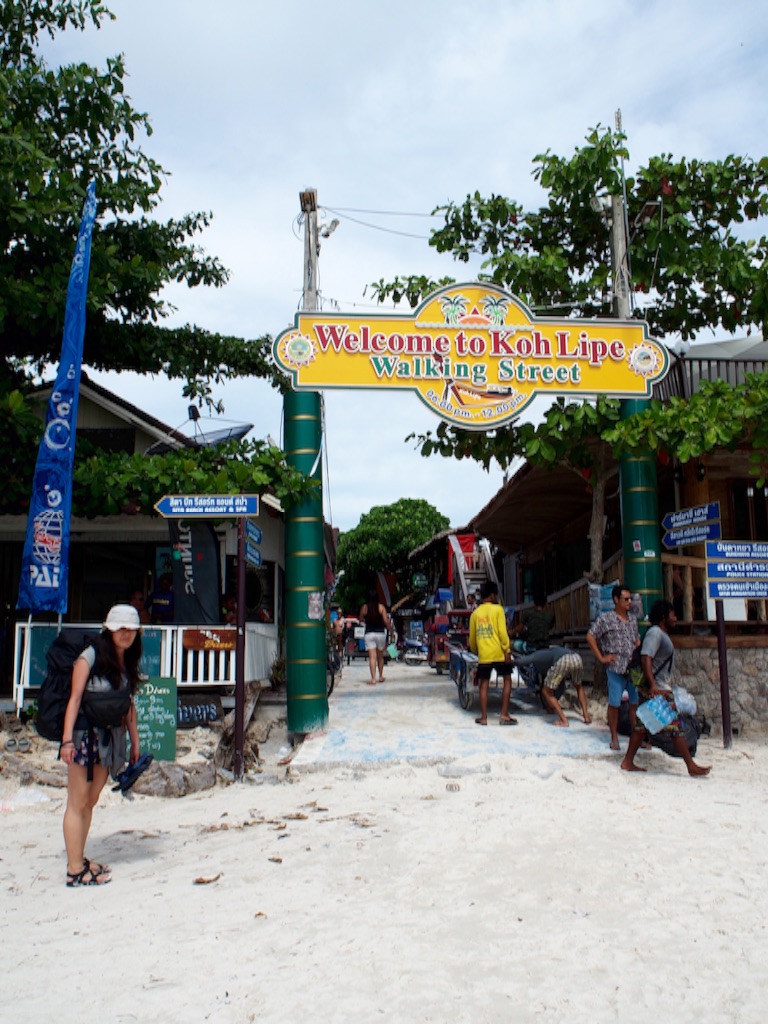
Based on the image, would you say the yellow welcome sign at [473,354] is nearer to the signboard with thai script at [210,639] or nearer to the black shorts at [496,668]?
the black shorts at [496,668]

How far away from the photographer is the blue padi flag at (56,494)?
30.2ft

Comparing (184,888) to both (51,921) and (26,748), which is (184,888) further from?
(26,748)

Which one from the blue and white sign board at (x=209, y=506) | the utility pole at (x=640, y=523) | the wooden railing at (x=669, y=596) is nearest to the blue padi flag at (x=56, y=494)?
the blue and white sign board at (x=209, y=506)

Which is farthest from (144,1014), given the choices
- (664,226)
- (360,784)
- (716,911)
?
(664,226)

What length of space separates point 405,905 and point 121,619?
236 centimetres

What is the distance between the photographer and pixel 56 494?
946cm

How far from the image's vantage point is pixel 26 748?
30.2ft

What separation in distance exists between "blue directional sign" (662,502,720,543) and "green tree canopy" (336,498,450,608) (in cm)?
3137

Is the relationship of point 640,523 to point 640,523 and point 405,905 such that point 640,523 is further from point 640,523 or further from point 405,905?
point 405,905

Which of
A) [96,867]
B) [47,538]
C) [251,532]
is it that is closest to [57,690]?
[96,867]

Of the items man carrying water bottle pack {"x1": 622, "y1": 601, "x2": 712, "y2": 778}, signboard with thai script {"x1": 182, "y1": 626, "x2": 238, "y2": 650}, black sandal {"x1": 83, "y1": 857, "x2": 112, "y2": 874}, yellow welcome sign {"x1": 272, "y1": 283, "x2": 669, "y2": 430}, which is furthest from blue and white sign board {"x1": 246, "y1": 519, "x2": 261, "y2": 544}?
black sandal {"x1": 83, "y1": 857, "x2": 112, "y2": 874}

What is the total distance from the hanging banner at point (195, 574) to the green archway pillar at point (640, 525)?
539cm

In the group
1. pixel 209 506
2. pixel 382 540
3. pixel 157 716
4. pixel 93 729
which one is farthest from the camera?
pixel 382 540

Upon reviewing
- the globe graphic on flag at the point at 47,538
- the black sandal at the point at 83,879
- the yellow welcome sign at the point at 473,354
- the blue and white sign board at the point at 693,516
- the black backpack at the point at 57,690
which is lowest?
the black sandal at the point at 83,879
